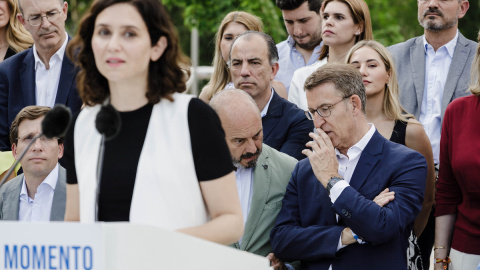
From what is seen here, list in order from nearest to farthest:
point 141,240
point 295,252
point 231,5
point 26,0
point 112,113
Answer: point 141,240 < point 112,113 < point 295,252 < point 26,0 < point 231,5

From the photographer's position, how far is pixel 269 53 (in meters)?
5.97

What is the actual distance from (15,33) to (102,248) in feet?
14.7

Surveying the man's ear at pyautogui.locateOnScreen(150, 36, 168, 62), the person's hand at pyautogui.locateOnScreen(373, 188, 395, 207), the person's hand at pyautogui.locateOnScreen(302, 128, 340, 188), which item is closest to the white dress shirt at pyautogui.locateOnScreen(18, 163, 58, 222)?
the person's hand at pyautogui.locateOnScreen(302, 128, 340, 188)

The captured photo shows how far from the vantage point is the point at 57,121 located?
115 inches

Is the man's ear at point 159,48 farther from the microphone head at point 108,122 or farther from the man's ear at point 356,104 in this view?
the man's ear at point 356,104

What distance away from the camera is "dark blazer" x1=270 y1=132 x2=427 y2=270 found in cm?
418

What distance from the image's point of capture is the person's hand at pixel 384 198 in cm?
423

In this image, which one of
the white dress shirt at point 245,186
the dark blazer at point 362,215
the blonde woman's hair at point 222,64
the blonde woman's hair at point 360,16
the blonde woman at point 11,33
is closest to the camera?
the dark blazer at point 362,215

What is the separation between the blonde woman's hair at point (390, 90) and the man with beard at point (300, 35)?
1.08 m

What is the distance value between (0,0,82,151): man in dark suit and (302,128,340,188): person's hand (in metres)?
2.19

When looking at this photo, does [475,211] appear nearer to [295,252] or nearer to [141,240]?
[295,252]

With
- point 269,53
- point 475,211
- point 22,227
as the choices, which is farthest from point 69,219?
point 269,53

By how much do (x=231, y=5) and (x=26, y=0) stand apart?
237 inches

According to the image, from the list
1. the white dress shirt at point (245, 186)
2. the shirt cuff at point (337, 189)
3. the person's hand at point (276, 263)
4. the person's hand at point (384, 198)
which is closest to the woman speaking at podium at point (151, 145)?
the shirt cuff at point (337, 189)
